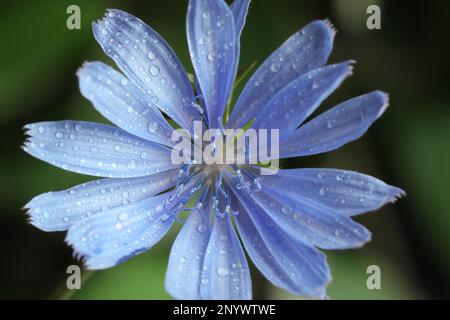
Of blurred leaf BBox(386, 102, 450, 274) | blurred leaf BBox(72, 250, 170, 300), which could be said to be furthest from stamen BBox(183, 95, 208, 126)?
blurred leaf BBox(386, 102, 450, 274)

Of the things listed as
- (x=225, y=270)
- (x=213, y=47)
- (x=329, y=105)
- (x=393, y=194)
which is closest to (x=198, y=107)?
(x=213, y=47)

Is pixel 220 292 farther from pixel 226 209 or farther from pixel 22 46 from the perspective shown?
pixel 22 46

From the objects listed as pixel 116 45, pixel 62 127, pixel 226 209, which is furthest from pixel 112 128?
pixel 226 209

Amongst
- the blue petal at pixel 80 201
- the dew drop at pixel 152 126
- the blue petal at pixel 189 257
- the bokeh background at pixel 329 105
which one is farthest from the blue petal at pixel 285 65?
the bokeh background at pixel 329 105

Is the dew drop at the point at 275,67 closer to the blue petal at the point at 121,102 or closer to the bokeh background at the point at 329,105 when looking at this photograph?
the blue petal at the point at 121,102

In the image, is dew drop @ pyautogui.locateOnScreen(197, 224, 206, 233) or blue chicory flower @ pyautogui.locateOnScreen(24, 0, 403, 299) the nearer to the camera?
blue chicory flower @ pyautogui.locateOnScreen(24, 0, 403, 299)

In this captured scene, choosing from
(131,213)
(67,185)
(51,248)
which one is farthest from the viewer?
(51,248)

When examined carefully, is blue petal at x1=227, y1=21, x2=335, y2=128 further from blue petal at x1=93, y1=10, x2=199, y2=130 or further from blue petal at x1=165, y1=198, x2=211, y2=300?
blue petal at x1=165, y1=198, x2=211, y2=300
